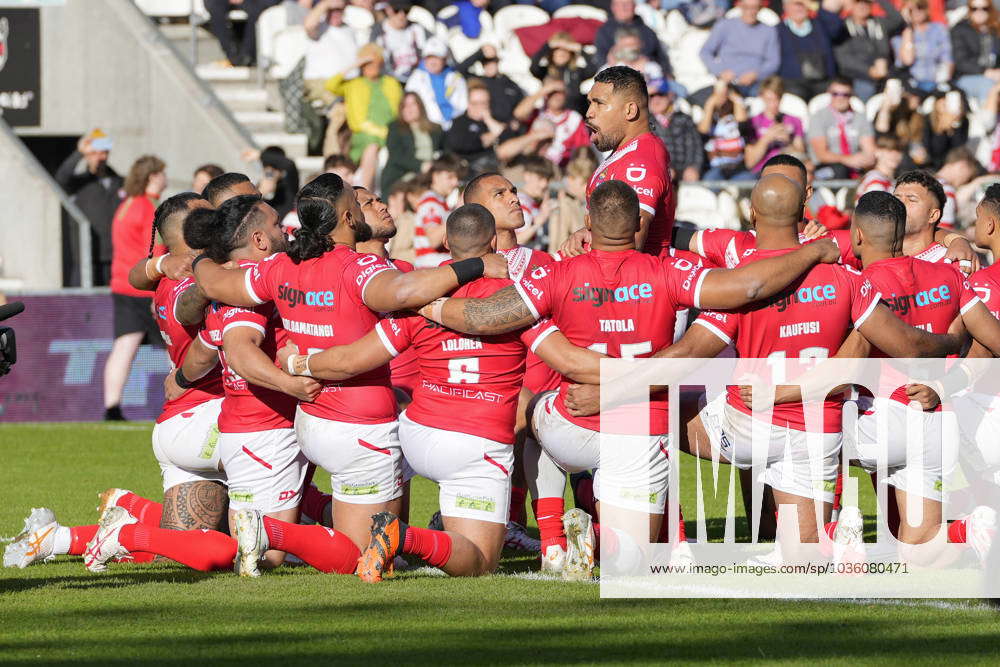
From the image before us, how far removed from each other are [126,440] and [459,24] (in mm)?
8705

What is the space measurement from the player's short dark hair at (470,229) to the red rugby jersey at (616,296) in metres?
0.33

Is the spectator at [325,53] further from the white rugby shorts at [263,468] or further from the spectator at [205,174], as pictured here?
the white rugby shorts at [263,468]

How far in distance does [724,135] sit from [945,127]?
Result: 3.01 m

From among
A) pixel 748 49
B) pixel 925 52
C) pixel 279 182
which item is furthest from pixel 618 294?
pixel 925 52

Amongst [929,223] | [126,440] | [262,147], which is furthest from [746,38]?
[929,223]

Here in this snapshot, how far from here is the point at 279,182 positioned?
1798cm

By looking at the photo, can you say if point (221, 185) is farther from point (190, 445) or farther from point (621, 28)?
point (621, 28)

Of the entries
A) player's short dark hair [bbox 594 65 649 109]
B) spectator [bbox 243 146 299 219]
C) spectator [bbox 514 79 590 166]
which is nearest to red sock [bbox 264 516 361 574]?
player's short dark hair [bbox 594 65 649 109]

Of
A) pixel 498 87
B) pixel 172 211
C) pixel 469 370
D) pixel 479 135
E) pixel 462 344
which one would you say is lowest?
pixel 469 370

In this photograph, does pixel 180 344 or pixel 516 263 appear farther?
pixel 180 344

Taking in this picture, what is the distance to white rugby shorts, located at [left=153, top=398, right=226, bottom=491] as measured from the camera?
9.01 metres

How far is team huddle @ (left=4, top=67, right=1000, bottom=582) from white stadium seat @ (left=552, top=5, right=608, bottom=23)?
44.4 feet

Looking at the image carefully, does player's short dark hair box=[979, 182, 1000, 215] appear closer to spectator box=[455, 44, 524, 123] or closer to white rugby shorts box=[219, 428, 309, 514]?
white rugby shorts box=[219, 428, 309, 514]

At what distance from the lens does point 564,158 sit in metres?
19.0
